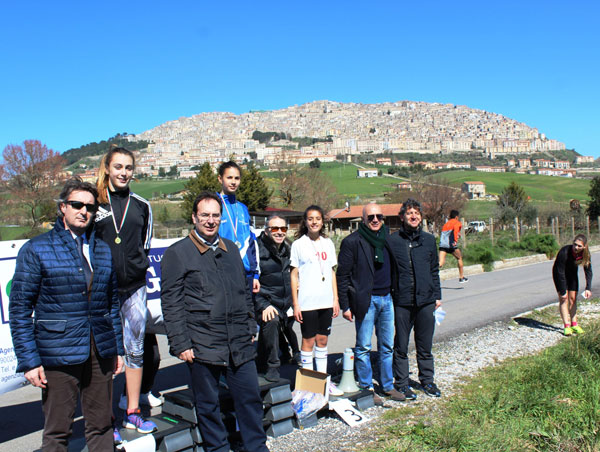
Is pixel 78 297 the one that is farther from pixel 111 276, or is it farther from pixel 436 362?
pixel 436 362

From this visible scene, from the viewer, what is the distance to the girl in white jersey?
5.57 m

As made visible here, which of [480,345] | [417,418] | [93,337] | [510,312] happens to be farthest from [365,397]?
[510,312]

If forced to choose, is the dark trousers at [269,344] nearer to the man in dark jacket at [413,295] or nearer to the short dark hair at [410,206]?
the man in dark jacket at [413,295]

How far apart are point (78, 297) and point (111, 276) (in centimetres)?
32

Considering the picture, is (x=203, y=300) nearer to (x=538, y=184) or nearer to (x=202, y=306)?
(x=202, y=306)

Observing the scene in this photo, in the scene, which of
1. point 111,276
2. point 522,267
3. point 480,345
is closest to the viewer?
point 111,276

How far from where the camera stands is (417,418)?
5.15m

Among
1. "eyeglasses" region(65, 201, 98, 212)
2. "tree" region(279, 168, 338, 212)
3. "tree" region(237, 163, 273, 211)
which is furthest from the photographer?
"tree" region(279, 168, 338, 212)

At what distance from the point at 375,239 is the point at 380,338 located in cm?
109

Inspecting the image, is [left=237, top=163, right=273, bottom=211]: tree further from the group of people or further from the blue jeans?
the blue jeans

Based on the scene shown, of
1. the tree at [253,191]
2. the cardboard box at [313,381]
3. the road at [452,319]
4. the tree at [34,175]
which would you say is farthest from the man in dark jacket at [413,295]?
the tree at [253,191]

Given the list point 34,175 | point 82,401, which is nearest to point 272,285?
point 82,401

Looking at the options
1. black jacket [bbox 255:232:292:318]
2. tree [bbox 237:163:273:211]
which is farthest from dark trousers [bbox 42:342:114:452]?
tree [bbox 237:163:273:211]

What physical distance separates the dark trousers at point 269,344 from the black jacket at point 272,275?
0.70 feet
